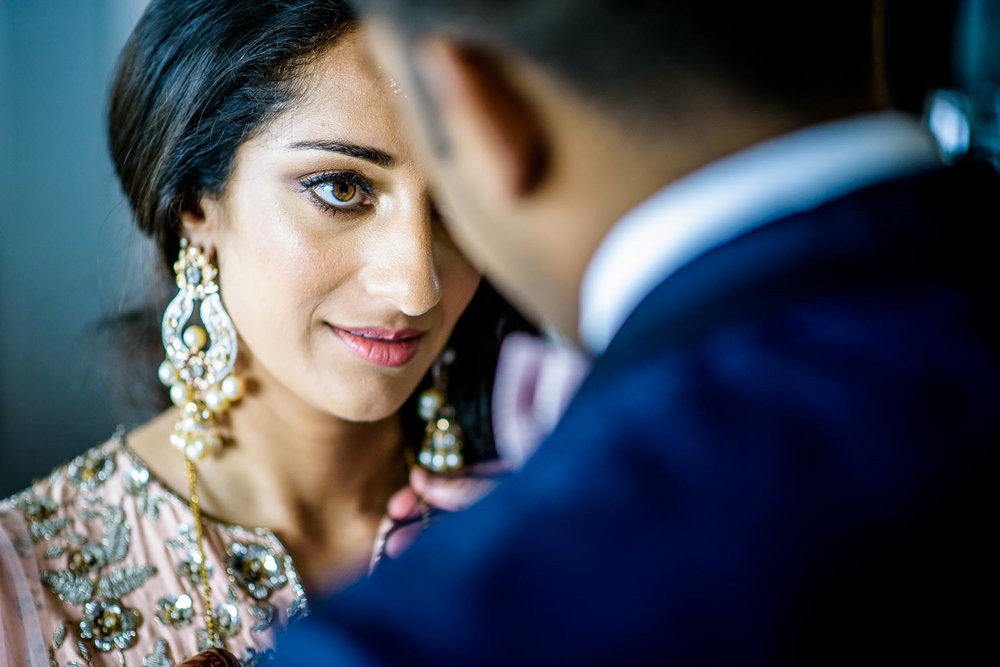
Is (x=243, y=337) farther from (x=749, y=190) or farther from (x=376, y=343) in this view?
(x=749, y=190)

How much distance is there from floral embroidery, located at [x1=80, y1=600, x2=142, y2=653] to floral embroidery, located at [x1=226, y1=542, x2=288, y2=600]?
0.46 feet

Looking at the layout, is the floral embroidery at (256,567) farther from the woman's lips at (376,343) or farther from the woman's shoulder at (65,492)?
the woman's lips at (376,343)

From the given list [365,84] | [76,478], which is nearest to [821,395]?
[365,84]

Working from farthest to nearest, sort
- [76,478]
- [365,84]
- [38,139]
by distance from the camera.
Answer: [38,139] → [76,478] → [365,84]

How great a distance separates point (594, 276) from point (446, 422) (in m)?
1.13

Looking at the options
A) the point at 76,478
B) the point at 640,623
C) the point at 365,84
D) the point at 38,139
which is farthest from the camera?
the point at 38,139

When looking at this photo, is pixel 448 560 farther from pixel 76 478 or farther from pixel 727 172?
pixel 76 478

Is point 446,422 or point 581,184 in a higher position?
point 446,422

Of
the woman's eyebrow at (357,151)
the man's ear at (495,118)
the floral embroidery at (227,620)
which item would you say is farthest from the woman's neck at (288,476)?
the man's ear at (495,118)

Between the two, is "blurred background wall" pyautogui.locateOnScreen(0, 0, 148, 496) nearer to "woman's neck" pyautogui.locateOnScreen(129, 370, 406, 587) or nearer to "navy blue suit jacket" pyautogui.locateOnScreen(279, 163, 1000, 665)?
"woman's neck" pyautogui.locateOnScreen(129, 370, 406, 587)

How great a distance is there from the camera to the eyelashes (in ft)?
4.09

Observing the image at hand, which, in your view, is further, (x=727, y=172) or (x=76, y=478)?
(x=76, y=478)

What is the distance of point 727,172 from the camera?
1.58 ft

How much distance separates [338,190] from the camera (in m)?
1.25
